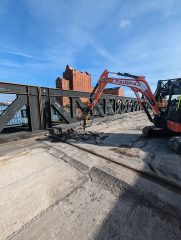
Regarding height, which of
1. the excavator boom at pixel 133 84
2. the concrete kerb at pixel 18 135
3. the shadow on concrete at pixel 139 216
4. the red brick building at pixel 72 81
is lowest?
the shadow on concrete at pixel 139 216

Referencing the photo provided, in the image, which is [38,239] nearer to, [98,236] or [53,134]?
[98,236]

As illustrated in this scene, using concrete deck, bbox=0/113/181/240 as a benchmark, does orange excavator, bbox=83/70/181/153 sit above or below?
above

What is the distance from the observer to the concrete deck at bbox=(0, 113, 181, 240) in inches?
58.9

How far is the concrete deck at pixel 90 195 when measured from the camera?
1496mm

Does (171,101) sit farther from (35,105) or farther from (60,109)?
(35,105)

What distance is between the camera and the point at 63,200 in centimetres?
194

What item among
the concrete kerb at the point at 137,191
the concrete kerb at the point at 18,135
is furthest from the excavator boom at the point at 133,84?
the concrete kerb at the point at 137,191

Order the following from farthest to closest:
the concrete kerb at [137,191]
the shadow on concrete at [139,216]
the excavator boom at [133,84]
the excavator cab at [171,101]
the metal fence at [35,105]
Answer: the excavator boom at [133,84] → the metal fence at [35,105] → the excavator cab at [171,101] → the concrete kerb at [137,191] → the shadow on concrete at [139,216]

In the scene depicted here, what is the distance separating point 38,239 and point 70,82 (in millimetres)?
14378

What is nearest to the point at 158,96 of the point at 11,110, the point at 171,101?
the point at 171,101

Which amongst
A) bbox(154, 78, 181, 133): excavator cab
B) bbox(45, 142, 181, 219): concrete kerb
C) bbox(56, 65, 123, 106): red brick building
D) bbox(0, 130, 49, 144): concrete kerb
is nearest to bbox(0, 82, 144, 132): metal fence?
bbox(0, 130, 49, 144): concrete kerb

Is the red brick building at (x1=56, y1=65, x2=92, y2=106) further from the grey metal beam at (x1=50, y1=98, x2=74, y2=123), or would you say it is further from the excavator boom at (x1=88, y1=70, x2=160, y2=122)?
the excavator boom at (x1=88, y1=70, x2=160, y2=122)

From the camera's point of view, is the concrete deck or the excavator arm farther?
the excavator arm

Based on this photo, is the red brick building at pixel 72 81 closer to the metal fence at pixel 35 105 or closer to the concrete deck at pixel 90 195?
the metal fence at pixel 35 105
